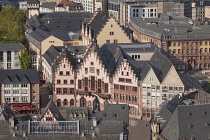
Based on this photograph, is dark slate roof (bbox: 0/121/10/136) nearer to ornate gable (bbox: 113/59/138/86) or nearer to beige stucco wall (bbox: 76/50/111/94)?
ornate gable (bbox: 113/59/138/86)

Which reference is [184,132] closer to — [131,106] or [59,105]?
[131,106]

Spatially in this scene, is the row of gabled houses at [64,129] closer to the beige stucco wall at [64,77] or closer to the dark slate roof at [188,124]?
the dark slate roof at [188,124]

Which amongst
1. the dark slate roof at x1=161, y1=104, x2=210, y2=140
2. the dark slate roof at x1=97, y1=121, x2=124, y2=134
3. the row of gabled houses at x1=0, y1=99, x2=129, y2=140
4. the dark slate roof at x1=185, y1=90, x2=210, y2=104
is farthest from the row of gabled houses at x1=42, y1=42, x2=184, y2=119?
the dark slate roof at x1=97, y1=121, x2=124, y2=134

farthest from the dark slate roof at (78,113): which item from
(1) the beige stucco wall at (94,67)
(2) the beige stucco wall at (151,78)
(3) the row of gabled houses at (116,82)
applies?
(1) the beige stucco wall at (94,67)

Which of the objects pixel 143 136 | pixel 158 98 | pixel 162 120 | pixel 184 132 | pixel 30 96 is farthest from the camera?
pixel 30 96

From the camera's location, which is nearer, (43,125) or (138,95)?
(43,125)

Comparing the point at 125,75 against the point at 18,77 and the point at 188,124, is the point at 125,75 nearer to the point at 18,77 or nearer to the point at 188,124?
the point at 18,77

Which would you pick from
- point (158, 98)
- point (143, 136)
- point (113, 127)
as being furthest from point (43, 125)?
point (158, 98)

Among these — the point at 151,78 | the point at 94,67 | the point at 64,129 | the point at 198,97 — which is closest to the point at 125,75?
the point at 151,78
